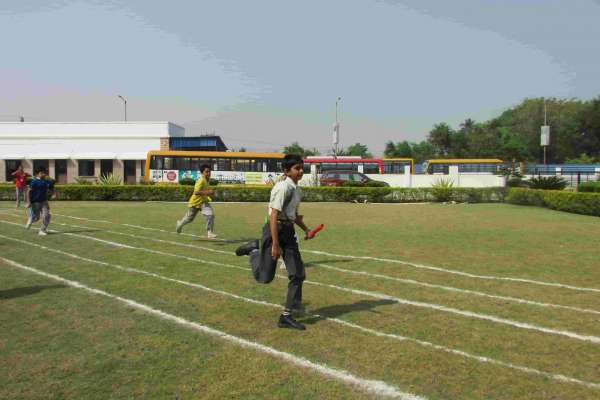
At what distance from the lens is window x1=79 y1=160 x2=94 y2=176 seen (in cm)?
4219

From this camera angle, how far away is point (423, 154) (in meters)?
83.2

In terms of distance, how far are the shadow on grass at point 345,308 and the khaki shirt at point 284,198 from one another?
1097mm

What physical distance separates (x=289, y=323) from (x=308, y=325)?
0.78 feet

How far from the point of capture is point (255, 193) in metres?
26.0

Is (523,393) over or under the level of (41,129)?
under

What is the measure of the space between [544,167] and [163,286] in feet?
163

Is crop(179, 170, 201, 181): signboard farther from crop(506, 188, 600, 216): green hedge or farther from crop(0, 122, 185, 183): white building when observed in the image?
crop(506, 188, 600, 216): green hedge

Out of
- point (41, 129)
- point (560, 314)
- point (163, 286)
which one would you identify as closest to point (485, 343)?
point (560, 314)

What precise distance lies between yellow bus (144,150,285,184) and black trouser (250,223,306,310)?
28.3 meters

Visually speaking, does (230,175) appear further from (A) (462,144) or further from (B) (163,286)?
(A) (462,144)

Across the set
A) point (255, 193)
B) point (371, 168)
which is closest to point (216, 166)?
point (255, 193)

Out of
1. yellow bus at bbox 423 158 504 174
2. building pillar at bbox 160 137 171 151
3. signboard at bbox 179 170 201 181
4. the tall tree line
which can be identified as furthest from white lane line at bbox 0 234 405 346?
the tall tree line

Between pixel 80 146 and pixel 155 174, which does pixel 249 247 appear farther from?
Result: pixel 80 146

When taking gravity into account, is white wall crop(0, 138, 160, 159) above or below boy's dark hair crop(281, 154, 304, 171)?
above
